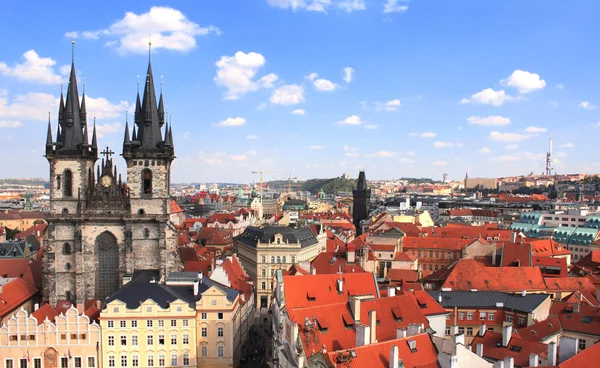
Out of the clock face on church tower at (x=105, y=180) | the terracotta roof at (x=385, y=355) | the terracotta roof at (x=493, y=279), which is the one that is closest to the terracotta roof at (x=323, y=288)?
the terracotta roof at (x=385, y=355)

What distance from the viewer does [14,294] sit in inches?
2608

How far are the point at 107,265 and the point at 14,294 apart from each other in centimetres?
1124

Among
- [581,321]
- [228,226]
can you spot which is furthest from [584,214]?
[581,321]

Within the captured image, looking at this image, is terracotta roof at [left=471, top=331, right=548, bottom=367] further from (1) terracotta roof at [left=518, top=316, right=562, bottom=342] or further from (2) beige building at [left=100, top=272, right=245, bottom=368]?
(2) beige building at [left=100, top=272, right=245, bottom=368]

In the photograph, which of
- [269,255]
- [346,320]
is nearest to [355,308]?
[346,320]

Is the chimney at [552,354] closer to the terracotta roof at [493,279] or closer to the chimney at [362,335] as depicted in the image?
the chimney at [362,335]

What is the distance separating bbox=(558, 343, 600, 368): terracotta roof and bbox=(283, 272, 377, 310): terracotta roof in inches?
850

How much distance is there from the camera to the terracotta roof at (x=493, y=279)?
2709 inches

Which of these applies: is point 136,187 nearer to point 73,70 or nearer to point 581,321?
point 73,70

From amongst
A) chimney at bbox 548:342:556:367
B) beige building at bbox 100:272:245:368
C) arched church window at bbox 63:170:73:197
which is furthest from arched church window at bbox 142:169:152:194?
A: chimney at bbox 548:342:556:367

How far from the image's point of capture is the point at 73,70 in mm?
75375

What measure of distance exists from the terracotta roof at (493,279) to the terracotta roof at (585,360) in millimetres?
32296

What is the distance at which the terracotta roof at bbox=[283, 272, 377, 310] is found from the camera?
51469mm

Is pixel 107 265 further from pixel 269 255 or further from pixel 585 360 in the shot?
pixel 585 360
